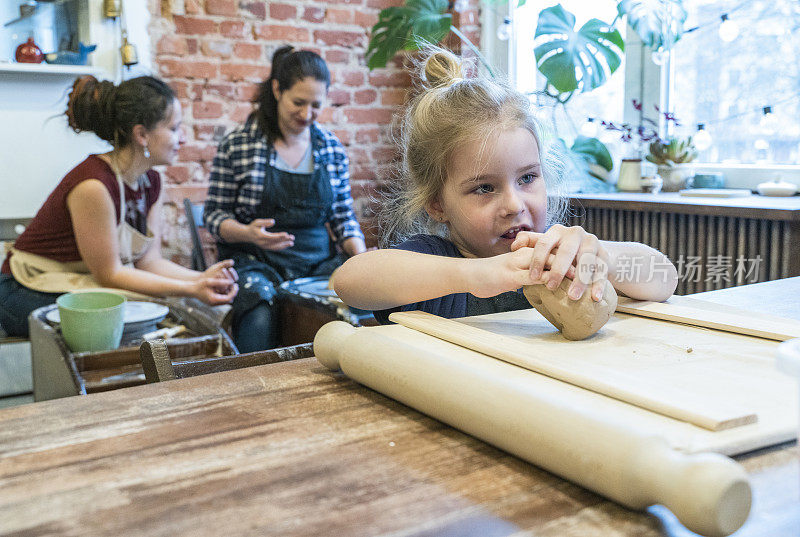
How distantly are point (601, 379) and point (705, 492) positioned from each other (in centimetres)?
19

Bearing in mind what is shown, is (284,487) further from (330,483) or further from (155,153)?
(155,153)

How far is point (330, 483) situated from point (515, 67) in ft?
10.7

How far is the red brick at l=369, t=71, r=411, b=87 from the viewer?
11.9 ft

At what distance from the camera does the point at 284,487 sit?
50 centimetres

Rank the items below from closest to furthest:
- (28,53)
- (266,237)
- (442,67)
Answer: (442,67)
(266,237)
(28,53)

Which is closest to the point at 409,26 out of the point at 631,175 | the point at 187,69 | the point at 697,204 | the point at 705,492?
the point at 187,69

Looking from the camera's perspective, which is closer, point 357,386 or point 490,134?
point 357,386

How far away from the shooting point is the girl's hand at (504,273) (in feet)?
2.85

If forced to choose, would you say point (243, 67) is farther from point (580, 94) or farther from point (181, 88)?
point (580, 94)

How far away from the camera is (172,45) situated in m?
3.12

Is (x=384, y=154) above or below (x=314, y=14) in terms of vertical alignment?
below

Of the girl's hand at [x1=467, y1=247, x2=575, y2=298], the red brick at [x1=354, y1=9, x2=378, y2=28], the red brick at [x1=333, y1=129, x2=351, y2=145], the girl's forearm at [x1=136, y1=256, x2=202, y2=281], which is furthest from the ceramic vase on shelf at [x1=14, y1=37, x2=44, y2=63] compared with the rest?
the girl's hand at [x1=467, y1=247, x2=575, y2=298]

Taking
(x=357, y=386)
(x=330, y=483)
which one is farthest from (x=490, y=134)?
(x=330, y=483)

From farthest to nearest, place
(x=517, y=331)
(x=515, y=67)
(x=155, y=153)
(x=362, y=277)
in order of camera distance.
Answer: (x=515, y=67) < (x=155, y=153) < (x=362, y=277) < (x=517, y=331)
